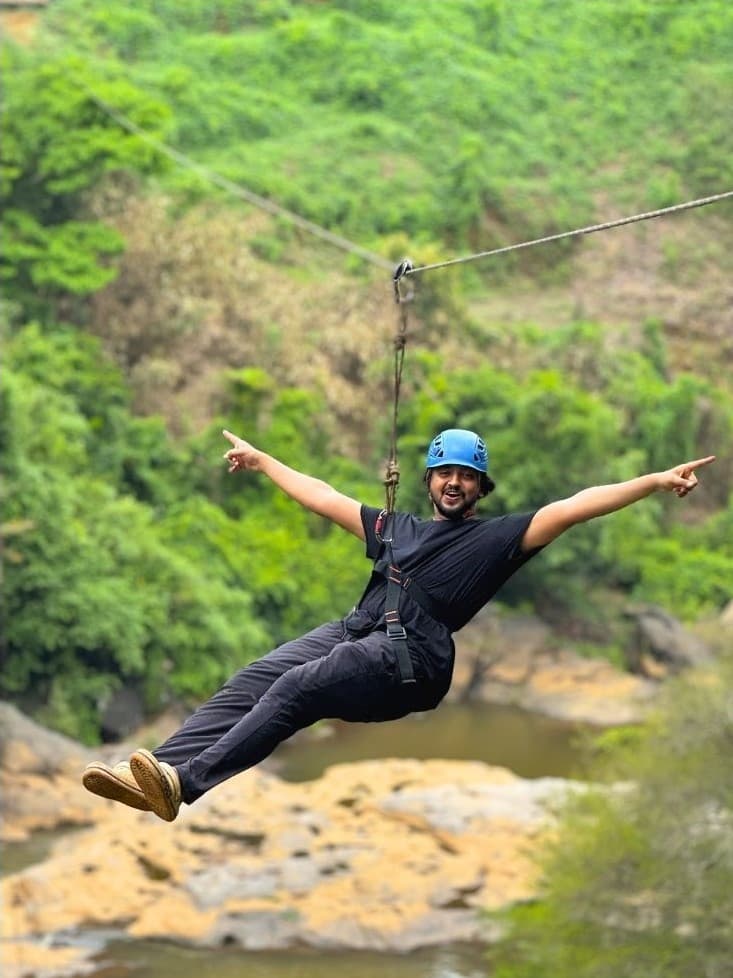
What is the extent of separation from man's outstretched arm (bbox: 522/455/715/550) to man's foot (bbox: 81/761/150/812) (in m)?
1.21

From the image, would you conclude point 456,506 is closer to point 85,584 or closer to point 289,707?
point 289,707

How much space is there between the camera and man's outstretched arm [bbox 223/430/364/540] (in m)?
5.07

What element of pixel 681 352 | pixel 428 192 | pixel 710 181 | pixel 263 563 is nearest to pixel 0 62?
pixel 263 563

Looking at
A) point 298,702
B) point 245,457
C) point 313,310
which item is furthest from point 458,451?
point 313,310

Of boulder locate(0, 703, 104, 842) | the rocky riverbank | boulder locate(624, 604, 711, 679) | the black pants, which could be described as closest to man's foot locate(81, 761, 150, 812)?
the black pants

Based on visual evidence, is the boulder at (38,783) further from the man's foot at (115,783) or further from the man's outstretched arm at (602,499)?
the man's outstretched arm at (602,499)

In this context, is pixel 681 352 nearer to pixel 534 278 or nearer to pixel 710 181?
pixel 534 278

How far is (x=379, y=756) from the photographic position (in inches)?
901

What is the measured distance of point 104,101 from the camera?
26.0 meters

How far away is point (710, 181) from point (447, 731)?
20.5 meters

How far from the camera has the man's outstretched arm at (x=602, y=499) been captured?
175 inches

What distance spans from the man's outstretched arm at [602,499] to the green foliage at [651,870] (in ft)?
33.6

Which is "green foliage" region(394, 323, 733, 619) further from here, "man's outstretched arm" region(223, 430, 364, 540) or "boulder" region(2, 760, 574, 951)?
"man's outstretched arm" region(223, 430, 364, 540)

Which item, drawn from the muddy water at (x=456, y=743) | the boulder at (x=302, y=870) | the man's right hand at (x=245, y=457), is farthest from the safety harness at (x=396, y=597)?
the muddy water at (x=456, y=743)
